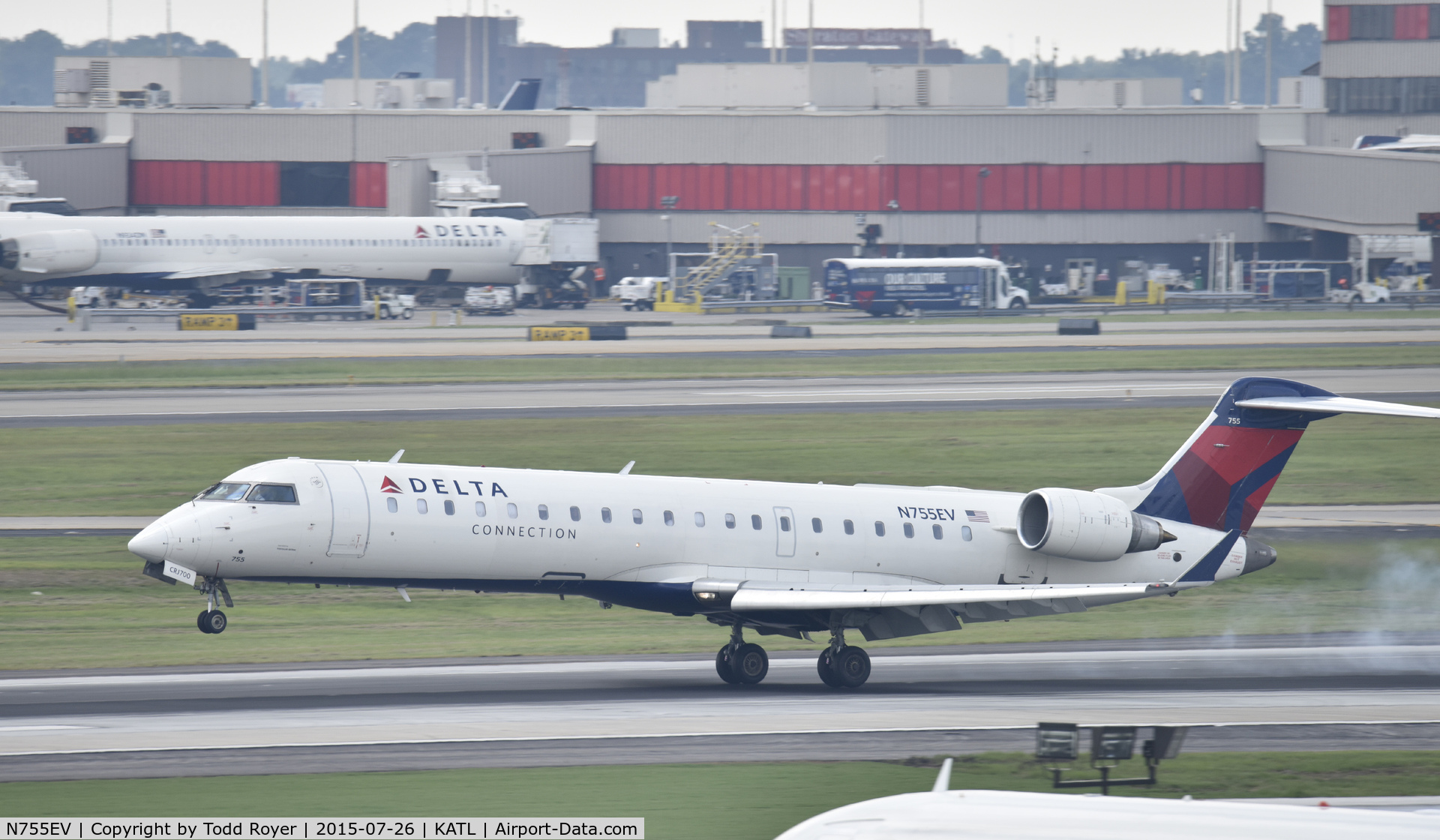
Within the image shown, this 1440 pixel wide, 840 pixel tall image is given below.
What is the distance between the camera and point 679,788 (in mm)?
21531

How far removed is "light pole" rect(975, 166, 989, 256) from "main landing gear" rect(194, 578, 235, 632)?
345ft

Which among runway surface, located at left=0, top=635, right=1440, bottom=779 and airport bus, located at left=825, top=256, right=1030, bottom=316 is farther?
airport bus, located at left=825, top=256, right=1030, bottom=316

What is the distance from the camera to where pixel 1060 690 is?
1188 inches

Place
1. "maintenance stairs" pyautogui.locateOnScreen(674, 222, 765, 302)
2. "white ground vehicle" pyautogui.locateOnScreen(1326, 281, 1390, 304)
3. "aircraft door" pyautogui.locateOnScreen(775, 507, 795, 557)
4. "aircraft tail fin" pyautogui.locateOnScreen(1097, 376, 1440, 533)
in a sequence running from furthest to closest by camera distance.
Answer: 1. "maintenance stairs" pyautogui.locateOnScreen(674, 222, 765, 302)
2. "white ground vehicle" pyautogui.locateOnScreen(1326, 281, 1390, 304)
3. "aircraft tail fin" pyautogui.locateOnScreen(1097, 376, 1440, 533)
4. "aircraft door" pyautogui.locateOnScreen(775, 507, 795, 557)

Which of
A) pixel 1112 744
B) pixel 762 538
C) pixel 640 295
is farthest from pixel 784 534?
pixel 640 295

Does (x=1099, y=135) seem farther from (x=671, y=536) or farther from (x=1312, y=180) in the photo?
(x=671, y=536)

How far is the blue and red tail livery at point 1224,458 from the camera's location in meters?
34.1

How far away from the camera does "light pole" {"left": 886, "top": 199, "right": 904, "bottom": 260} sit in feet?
424

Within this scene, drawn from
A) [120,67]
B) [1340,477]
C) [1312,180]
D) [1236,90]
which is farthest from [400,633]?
[1236,90]

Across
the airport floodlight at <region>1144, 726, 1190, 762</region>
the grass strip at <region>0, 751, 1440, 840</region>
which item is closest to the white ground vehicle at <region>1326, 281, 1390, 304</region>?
the grass strip at <region>0, 751, 1440, 840</region>

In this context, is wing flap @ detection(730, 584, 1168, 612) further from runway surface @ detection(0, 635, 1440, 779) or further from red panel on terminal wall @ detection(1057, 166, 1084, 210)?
red panel on terminal wall @ detection(1057, 166, 1084, 210)

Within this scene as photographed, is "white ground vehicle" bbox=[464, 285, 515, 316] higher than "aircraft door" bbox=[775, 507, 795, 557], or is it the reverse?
"white ground vehicle" bbox=[464, 285, 515, 316]

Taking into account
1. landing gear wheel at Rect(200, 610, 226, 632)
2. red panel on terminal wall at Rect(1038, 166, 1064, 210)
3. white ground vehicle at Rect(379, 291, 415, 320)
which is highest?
red panel on terminal wall at Rect(1038, 166, 1064, 210)

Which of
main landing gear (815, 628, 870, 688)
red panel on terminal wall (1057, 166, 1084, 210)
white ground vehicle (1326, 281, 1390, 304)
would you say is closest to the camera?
main landing gear (815, 628, 870, 688)
